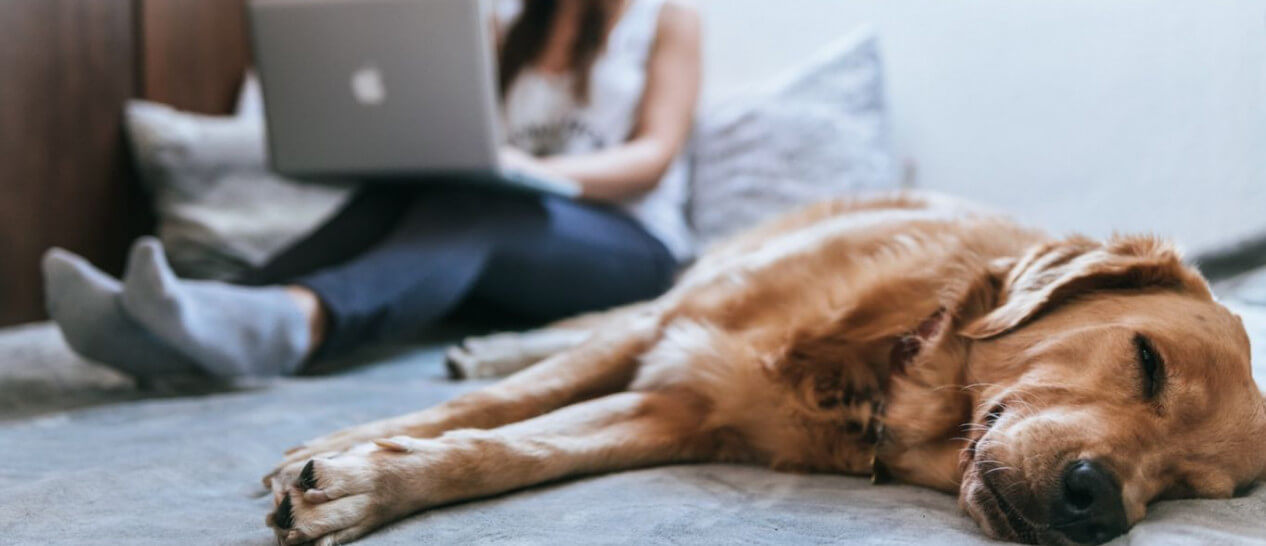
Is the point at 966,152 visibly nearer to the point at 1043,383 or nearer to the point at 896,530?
the point at 1043,383

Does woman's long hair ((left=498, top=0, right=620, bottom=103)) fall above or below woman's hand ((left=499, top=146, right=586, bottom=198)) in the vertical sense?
above

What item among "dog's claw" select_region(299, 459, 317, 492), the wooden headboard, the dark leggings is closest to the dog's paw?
"dog's claw" select_region(299, 459, 317, 492)

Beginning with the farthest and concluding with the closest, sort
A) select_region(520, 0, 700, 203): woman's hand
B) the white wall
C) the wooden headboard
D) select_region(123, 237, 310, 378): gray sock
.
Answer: the wooden headboard → select_region(520, 0, 700, 203): woman's hand → the white wall → select_region(123, 237, 310, 378): gray sock

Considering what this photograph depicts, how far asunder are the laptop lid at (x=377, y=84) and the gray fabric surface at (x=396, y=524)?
0.64 m

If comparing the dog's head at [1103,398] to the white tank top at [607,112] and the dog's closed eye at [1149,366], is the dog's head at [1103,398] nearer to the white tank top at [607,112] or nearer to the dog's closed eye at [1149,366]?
the dog's closed eye at [1149,366]

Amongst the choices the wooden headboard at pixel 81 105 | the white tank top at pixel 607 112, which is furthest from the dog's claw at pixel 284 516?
the wooden headboard at pixel 81 105

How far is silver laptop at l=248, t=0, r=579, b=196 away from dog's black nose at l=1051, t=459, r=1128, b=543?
1344 millimetres

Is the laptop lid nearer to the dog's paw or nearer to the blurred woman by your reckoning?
the blurred woman

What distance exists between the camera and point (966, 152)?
289 cm

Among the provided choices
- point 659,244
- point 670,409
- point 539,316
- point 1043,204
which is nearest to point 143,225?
point 539,316

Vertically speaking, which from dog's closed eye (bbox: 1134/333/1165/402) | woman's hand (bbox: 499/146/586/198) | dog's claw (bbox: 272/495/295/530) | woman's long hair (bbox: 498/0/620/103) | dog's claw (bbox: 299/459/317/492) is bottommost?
dog's claw (bbox: 272/495/295/530)

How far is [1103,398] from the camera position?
1095 mm

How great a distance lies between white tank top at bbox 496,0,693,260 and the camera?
277 centimetres

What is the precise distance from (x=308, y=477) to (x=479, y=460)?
200 mm
